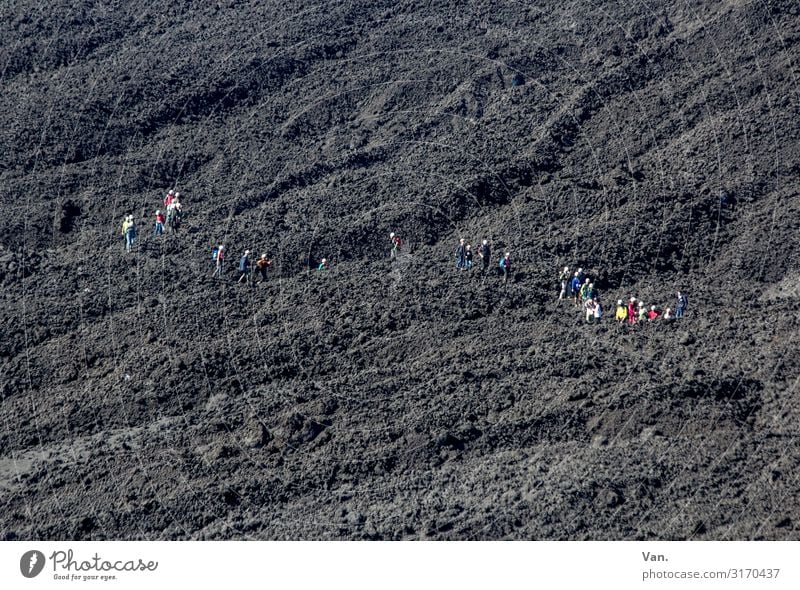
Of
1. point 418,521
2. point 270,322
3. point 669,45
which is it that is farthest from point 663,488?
point 669,45

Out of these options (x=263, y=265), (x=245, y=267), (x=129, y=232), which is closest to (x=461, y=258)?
(x=263, y=265)

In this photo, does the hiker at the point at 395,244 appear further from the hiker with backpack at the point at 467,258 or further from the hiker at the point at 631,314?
the hiker at the point at 631,314

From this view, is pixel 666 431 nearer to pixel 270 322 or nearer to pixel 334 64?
pixel 270 322

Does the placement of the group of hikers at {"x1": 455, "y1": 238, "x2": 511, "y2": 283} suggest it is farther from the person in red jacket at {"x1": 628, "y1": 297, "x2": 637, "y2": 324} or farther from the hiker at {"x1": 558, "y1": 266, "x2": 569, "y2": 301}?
the person in red jacket at {"x1": 628, "y1": 297, "x2": 637, "y2": 324}

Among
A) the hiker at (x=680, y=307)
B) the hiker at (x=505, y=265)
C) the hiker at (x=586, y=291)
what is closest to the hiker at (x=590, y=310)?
the hiker at (x=586, y=291)

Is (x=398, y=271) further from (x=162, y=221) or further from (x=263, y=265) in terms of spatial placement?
(x=162, y=221)

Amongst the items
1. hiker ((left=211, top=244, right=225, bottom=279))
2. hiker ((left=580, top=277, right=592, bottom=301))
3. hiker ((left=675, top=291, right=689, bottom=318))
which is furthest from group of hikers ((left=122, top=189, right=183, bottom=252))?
hiker ((left=675, top=291, right=689, bottom=318))
